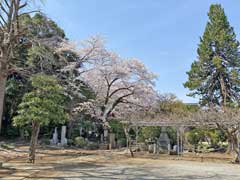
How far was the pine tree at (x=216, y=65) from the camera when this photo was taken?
947 inches

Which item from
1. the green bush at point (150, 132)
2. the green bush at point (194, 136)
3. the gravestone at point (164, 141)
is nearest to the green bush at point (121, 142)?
the green bush at point (150, 132)

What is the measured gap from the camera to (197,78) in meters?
25.2

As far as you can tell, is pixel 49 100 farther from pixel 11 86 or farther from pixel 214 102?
pixel 214 102

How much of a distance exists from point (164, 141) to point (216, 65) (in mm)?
8856

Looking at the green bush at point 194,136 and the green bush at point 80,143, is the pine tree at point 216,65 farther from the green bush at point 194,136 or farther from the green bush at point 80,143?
the green bush at point 80,143

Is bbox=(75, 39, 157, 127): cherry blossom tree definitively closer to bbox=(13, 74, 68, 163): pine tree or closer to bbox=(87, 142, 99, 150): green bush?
bbox=(87, 142, 99, 150): green bush

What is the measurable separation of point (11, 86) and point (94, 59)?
6061 mm

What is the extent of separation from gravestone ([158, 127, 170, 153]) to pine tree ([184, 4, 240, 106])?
20.9 feet

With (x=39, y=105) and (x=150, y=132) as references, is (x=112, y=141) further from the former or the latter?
(x=39, y=105)

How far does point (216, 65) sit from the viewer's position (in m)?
24.1

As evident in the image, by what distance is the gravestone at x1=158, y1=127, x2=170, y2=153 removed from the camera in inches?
725

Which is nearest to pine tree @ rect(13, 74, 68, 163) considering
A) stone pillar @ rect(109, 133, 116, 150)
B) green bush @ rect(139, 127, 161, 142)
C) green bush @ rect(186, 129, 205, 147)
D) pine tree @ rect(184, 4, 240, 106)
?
stone pillar @ rect(109, 133, 116, 150)

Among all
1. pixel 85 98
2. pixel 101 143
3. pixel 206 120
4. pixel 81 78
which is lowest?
pixel 101 143

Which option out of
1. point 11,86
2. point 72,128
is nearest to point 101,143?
point 72,128
